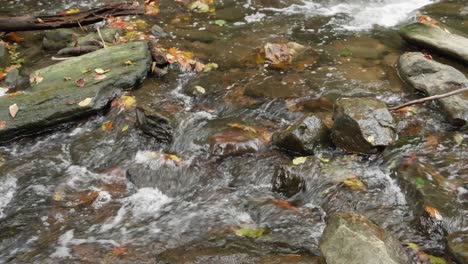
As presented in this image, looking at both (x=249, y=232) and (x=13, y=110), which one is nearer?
(x=249, y=232)

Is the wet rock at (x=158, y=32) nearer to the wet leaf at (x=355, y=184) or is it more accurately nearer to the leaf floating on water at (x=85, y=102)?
the leaf floating on water at (x=85, y=102)

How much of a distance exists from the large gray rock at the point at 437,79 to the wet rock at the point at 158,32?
4.69 m

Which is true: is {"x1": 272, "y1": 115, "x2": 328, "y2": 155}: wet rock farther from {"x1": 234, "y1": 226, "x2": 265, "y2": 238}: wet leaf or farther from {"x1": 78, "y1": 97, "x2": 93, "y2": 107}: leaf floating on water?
{"x1": 78, "y1": 97, "x2": 93, "y2": 107}: leaf floating on water

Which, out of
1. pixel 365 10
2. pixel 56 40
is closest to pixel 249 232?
pixel 56 40

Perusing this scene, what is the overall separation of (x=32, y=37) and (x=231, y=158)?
593cm

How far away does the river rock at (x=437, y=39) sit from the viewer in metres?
7.80

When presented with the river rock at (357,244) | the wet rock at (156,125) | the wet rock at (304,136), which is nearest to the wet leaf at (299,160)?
the wet rock at (304,136)

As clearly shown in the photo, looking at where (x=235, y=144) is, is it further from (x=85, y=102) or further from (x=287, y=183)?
(x=85, y=102)

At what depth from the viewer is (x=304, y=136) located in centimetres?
575

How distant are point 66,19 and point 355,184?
601 centimetres

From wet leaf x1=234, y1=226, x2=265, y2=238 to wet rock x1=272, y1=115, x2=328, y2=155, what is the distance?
4.56 ft

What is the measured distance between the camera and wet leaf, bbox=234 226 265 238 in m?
4.71

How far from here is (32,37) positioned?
936 centimetres

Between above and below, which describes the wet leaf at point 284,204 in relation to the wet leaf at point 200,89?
below
